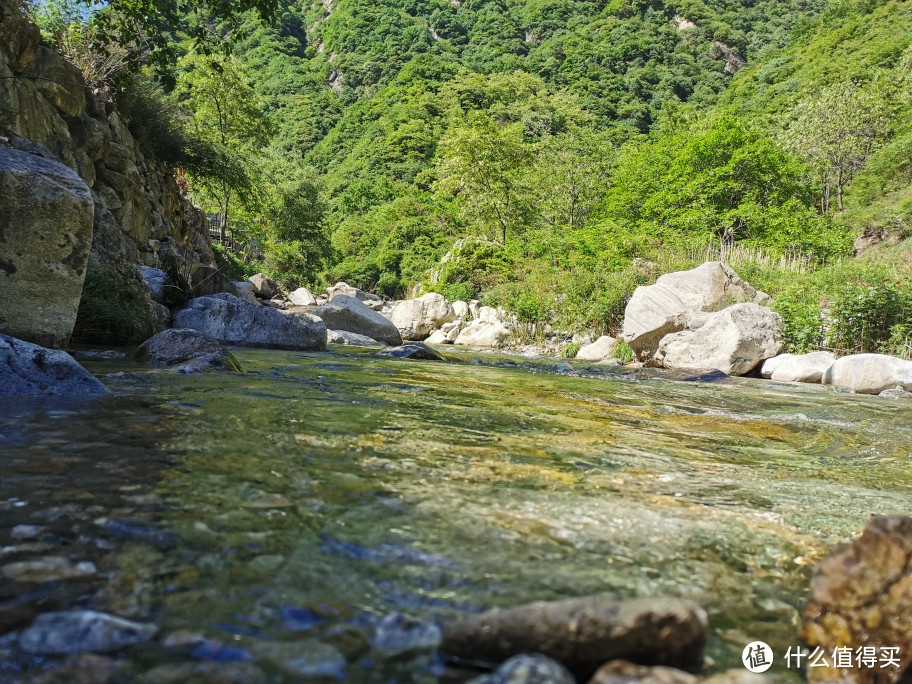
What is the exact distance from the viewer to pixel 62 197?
4.75m

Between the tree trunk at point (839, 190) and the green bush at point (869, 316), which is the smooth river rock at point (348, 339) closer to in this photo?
the green bush at point (869, 316)

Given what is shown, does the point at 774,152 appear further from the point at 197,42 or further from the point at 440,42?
the point at 440,42

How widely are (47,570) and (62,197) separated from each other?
4.50 meters

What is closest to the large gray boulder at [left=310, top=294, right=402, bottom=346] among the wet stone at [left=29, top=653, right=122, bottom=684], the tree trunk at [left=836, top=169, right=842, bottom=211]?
the wet stone at [left=29, top=653, right=122, bottom=684]

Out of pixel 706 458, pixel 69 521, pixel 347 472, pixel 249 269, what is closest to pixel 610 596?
pixel 347 472

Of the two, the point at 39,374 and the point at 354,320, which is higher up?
the point at 354,320

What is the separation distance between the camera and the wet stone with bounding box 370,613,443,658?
1.11m

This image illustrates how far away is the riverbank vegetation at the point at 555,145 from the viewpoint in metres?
13.9

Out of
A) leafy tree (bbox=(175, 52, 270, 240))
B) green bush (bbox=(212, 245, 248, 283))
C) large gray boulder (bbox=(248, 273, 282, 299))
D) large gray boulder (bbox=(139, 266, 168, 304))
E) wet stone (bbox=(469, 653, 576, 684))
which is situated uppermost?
leafy tree (bbox=(175, 52, 270, 240))

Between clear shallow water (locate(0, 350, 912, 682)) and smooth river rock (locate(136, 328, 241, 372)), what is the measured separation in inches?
65.9

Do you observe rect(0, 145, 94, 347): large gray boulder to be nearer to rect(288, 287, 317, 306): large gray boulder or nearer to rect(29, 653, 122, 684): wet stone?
rect(29, 653, 122, 684): wet stone

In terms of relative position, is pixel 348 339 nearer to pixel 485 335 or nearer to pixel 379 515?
pixel 485 335

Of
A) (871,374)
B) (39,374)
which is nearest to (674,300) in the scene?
(871,374)

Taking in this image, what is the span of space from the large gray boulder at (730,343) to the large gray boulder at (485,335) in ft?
24.1
